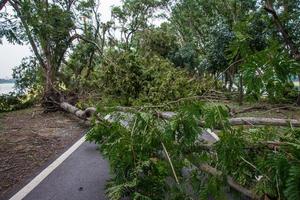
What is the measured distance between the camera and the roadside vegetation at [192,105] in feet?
7.30

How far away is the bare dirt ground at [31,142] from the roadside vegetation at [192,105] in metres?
1.04

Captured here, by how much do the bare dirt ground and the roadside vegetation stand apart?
3.42ft

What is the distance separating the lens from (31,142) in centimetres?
796

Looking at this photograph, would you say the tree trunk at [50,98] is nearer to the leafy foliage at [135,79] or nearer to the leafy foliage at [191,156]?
the leafy foliage at [135,79]

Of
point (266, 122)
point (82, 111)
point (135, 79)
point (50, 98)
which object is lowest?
point (82, 111)

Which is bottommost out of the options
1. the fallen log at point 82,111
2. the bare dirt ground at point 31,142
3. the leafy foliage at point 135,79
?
the bare dirt ground at point 31,142

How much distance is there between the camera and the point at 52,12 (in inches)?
500

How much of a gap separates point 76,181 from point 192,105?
315 cm

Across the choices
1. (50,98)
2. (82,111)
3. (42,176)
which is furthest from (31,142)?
(50,98)

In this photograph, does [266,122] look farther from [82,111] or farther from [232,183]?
[82,111]

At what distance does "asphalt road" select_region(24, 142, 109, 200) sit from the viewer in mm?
4418

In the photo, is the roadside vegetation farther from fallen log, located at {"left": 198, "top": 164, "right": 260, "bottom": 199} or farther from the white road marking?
the white road marking

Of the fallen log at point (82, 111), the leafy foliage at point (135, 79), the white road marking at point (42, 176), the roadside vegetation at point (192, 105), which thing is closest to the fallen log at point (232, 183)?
the roadside vegetation at point (192, 105)

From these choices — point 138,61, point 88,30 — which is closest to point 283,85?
point 138,61
